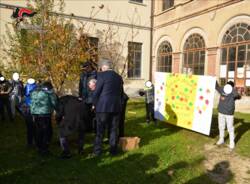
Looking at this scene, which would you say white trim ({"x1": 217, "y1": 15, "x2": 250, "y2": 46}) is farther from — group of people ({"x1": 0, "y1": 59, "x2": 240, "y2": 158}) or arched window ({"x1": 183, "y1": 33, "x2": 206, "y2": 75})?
group of people ({"x1": 0, "y1": 59, "x2": 240, "y2": 158})

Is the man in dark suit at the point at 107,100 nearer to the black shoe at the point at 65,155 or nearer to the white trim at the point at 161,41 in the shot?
the black shoe at the point at 65,155

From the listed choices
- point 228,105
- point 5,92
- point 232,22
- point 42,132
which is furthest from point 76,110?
point 232,22

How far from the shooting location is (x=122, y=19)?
695 inches

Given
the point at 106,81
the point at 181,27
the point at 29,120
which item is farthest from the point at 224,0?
the point at 29,120

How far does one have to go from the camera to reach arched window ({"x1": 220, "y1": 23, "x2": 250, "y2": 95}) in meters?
12.2

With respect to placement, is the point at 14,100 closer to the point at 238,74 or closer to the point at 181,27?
the point at 238,74

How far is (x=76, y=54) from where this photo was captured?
31.1 feet

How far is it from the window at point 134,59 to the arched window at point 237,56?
6814 mm

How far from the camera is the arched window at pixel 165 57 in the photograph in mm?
17531

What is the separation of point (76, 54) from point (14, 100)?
2.72 metres

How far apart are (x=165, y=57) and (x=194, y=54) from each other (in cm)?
317

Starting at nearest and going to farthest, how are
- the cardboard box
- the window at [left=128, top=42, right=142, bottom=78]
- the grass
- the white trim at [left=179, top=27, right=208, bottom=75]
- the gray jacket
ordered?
the grass → the cardboard box → the gray jacket → the white trim at [left=179, top=27, right=208, bottom=75] → the window at [left=128, top=42, right=142, bottom=78]

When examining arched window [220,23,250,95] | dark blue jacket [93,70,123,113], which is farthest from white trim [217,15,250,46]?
dark blue jacket [93,70,123,113]

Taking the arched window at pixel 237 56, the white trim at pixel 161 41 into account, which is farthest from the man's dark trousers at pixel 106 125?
the white trim at pixel 161 41
